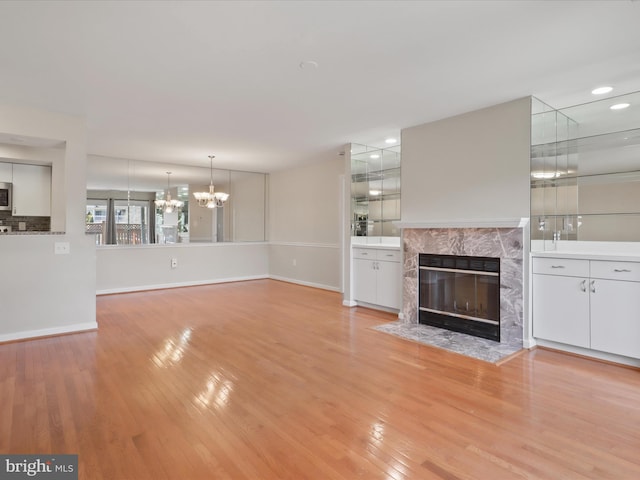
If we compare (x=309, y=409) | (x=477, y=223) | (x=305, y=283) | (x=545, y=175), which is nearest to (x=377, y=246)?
(x=477, y=223)

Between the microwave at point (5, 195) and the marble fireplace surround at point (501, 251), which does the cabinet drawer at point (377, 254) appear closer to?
the marble fireplace surround at point (501, 251)

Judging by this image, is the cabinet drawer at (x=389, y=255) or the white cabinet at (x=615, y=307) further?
the cabinet drawer at (x=389, y=255)

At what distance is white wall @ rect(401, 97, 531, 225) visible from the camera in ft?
12.2

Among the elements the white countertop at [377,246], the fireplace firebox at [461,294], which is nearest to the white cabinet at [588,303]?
the fireplace firebox at [461,294]

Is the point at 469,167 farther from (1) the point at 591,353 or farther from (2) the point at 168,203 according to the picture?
(2) the point at 168,203

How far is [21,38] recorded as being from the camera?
8.42 ft

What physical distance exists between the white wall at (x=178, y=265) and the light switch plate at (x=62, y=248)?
106 inches

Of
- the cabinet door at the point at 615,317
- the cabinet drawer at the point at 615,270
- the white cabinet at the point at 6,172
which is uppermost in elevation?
the white cabinet at the point at 6,172

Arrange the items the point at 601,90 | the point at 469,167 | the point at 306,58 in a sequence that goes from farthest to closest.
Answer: the point at 469,167, the point at 601,90, the point at 306,58

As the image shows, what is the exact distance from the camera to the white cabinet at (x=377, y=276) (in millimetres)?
5027

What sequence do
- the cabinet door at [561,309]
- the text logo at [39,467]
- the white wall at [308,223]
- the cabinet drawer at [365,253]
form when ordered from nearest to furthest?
the text logo at [39,467], the cabinet door at [561,309], the cabinet drawer at [365,253], the white wall at [308,223]

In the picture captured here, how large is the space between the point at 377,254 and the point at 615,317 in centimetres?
279

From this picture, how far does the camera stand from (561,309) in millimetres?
3523

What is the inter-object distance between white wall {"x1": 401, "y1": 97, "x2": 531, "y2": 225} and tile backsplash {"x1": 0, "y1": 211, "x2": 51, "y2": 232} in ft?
20.0
